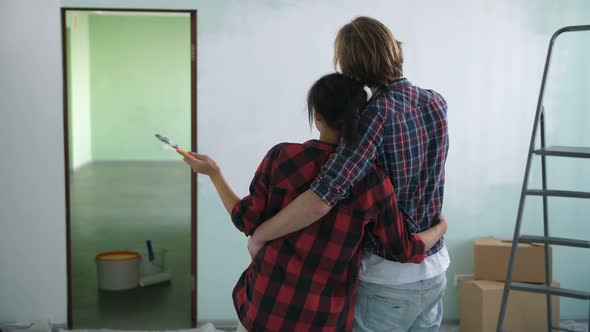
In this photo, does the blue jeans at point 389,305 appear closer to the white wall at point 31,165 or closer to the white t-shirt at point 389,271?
the white t-shirt at point 389,271

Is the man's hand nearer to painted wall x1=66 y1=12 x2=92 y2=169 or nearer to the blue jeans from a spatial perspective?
the blue jeans

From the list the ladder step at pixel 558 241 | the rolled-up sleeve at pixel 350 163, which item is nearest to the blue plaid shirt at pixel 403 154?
the rolled-up sleeve at pixel 350 163

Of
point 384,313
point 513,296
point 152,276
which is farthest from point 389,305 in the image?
point 152,276

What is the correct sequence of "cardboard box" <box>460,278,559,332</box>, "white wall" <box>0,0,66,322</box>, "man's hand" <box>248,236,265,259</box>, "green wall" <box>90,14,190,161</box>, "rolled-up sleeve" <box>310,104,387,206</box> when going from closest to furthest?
"rolled-up sleeve" <box>310,104,387,206</box> < "man's hand" <box>248,236,265,259</box> < "cardboard box" <box>460,278,559,332</box> < "white wall" <box>0,0,66,322</box> < "green wall" <box>90,14,190,161</box>

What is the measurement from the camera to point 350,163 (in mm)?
1402

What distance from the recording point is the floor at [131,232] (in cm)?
411

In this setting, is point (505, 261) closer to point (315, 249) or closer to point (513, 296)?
point (513, 296)

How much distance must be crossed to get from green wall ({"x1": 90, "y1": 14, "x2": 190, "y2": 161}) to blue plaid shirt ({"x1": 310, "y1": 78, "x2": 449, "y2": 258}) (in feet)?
35.8

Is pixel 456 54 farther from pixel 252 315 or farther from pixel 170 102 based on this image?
pixel 170 102

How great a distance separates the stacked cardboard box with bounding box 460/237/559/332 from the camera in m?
3.43

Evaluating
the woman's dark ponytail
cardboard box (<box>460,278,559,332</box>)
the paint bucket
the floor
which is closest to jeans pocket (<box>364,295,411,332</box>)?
the woman's dark ponytail

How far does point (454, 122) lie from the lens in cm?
382

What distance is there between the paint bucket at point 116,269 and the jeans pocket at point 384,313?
3.35 meters

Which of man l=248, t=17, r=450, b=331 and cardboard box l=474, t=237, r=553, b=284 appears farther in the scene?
cardboard box l=474, t=237, r=553, b=284
